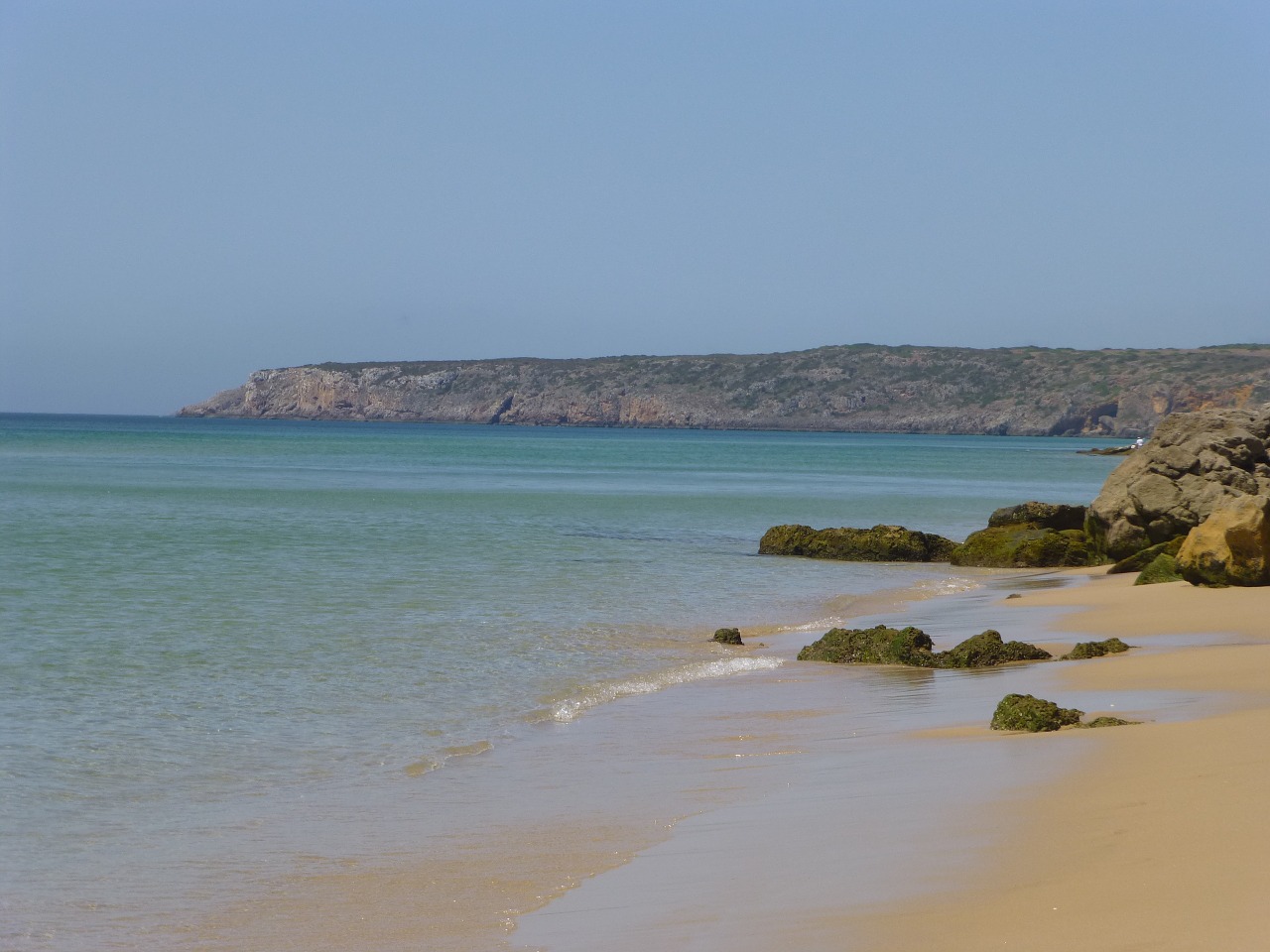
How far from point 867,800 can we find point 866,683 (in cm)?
451

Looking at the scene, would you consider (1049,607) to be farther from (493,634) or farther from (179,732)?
(179,732)

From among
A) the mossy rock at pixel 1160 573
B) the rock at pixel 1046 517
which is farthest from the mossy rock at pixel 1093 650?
the rock at pixel 1046 517

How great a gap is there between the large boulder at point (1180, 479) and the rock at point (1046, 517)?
2123mm

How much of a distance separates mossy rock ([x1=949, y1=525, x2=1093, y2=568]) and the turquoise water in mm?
1282

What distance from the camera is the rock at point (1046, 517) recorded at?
24.3 metres

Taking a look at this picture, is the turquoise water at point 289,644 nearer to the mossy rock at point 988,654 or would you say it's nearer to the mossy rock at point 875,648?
the mossy rock at point 875,648

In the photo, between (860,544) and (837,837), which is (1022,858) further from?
(860,544)

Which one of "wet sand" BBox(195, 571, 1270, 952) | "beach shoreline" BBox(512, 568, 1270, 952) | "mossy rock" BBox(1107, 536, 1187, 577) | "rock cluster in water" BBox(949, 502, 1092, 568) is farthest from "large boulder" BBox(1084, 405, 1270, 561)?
"beach shoreline" BBox(512, 568, 1270, 952)

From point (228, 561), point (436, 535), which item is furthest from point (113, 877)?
point (436, 535)

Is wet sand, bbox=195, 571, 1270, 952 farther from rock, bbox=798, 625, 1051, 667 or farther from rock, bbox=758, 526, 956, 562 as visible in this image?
rock, bbox=758, 526, 956, 562

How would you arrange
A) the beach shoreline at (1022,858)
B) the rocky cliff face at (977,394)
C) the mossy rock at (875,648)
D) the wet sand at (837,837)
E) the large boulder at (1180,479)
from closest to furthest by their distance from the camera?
1. the beach shoreline at (1022,858)
2. the wet sand at (837,837)
3. the mossy rock at (875,648)
4. the large boulder at (1180,479)
5. the rocky cliff face at (977,394)

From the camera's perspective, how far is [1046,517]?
79.9ft

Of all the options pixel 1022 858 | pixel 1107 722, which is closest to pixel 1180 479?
pixel 1107 722

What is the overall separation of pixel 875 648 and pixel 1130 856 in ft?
23.5
